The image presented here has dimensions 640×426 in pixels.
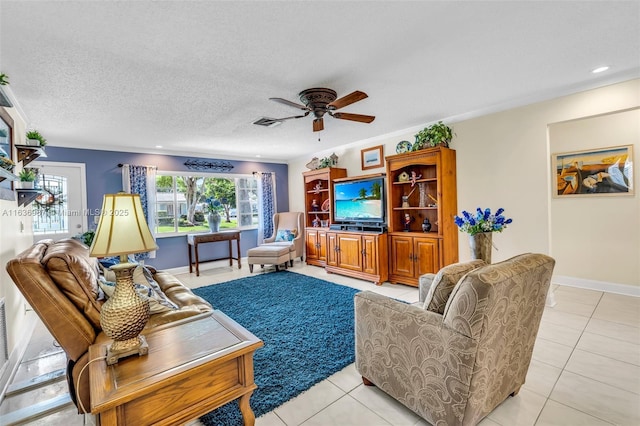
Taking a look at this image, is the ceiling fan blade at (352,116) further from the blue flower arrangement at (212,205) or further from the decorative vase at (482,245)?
the blue flower arrangement at (212,205)

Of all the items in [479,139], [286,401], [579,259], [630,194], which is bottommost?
[286,401]

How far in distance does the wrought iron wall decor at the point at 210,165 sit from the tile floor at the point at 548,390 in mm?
3658

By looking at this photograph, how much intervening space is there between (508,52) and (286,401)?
3.07 metres

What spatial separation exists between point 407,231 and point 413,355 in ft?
10.3

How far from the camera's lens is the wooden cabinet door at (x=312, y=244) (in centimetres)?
574

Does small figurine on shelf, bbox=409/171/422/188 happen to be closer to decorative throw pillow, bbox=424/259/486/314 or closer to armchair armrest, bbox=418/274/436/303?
armchair armrest, bbox=418/274/436/303

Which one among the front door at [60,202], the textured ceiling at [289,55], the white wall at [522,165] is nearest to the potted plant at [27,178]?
the textured ceiling at [289,55]

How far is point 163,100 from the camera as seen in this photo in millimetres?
2998

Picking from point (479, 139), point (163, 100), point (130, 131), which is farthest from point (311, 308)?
point (130, 131)

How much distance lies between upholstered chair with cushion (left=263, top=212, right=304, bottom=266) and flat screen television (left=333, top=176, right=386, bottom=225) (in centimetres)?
102

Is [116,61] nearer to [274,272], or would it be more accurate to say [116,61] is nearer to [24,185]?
[24,185]

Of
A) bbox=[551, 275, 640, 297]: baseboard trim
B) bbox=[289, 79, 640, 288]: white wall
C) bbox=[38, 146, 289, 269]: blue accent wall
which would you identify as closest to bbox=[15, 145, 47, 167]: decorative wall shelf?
bbox=[38, 146, 289, 269]: blue accent wall

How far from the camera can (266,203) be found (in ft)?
21.6

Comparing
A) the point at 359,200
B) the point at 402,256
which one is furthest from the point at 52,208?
the point at 402,256
